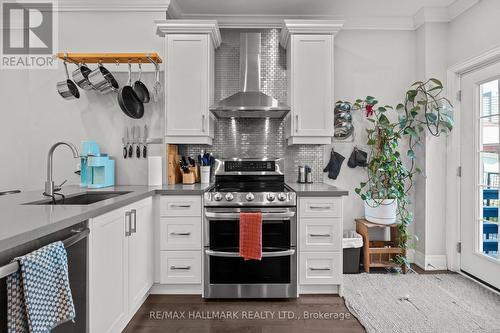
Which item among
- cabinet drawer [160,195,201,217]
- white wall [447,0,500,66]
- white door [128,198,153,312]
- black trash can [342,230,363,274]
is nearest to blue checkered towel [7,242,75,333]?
white door [128,198,153,312]

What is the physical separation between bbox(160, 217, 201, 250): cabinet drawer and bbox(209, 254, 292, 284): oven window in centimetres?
22

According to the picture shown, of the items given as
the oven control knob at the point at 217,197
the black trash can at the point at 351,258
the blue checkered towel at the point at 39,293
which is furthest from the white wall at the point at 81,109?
the black trash can at the point at 351,258

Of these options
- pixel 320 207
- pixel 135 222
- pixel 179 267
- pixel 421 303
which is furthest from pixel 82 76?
pixel 421 303

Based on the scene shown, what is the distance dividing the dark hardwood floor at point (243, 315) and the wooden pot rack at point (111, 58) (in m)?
2.18

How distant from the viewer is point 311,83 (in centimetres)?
288

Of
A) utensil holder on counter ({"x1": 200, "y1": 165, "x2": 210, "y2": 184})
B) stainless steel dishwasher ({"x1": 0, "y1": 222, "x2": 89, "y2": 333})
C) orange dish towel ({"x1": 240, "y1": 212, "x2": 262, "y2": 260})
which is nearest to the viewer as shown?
stainless steel dishwasher ({"x1": 0, "y1": 222, "x2": 89, "y2": 333})

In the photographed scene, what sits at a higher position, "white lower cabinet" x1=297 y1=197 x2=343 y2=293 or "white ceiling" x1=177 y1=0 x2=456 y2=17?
"white ceiling" x1=177 y1=0 x2=456 y2=17

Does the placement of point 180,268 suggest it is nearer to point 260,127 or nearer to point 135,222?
point 135,222

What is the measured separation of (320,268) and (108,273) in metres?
1.68

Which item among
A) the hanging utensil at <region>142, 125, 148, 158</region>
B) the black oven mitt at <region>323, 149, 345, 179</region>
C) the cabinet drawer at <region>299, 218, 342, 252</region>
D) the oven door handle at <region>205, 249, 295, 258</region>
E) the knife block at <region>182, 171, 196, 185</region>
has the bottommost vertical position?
the oven door handle at <region>205, 249, 295, 258</region>

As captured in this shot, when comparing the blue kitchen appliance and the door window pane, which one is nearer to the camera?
the blue kitchen appliance

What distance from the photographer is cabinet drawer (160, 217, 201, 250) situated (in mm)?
2500

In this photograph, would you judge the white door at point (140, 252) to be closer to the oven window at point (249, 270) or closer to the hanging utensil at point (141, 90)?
the oven window at point (249, 270)

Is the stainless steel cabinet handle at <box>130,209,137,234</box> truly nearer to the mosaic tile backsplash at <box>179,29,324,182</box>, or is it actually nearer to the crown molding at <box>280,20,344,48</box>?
the mosaic tile backsplash at <box>179,29,324,182</box>
